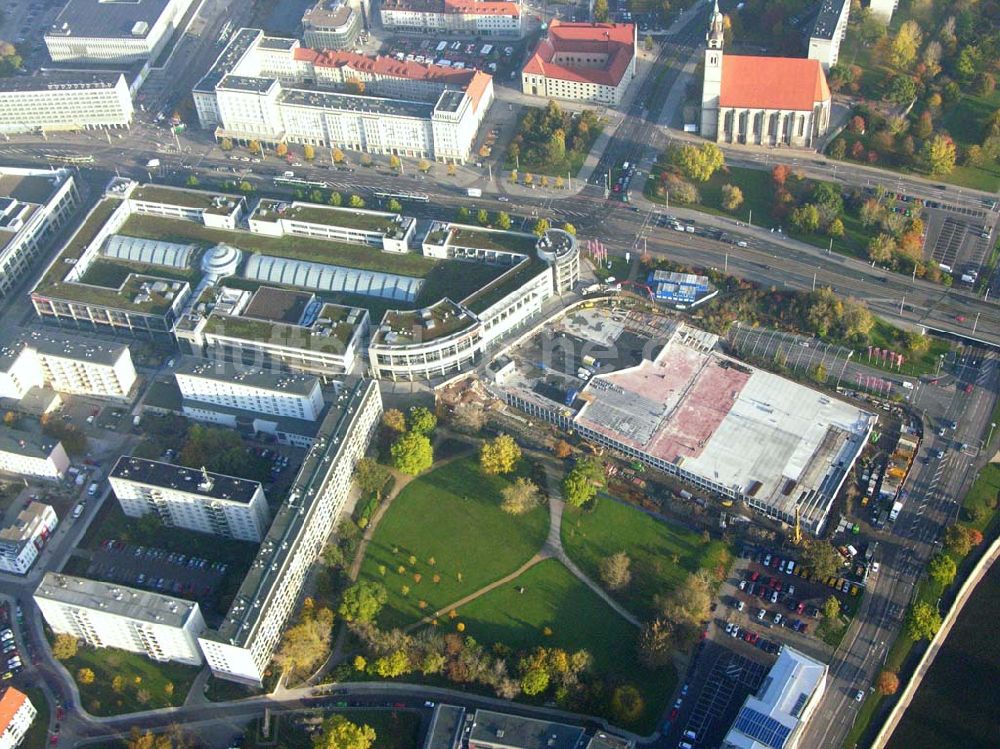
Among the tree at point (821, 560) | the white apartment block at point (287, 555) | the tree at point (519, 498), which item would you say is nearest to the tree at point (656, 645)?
the tree at point (821, 560)

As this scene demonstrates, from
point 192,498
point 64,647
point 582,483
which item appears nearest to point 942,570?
point 582,483

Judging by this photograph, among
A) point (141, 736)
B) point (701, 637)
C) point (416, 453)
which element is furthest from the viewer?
point (416, 453)

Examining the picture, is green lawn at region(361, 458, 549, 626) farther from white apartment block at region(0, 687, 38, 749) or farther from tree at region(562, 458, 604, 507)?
white apartment block at region(0, 687, 38, 749)

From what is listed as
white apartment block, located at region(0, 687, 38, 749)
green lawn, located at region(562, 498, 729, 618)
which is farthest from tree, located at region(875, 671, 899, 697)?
white apartment block, located at region(0, 687, 38, 749)

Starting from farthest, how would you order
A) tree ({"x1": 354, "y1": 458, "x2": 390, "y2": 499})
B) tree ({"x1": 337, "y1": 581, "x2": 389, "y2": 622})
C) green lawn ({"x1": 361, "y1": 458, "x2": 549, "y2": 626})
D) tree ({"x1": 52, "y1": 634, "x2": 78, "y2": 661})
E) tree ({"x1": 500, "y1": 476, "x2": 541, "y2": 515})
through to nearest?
tree ({"x1": 354, "y1": 458, "x2": 390, "y2": 499}) < tree ({"x1": 500, "y1": 476, "x2": 541, "y2": 515}) < green lawn ({"x1": 361, "y1": 458, "x2": 549, "y2": 626}) < tree ({"x1": 337, "y1": 581, "x2": 389, "y2": 622}) < tree ({"x1": 52, "y1": 634, "x2": 78, "y2": 661})

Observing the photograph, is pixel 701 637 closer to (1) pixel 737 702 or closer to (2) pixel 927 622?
(1) pixel 737 702

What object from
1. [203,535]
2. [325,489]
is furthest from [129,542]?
[325,489]

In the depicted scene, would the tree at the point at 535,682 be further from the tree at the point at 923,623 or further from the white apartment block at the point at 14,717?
the white apartment block at the point at 14,717
